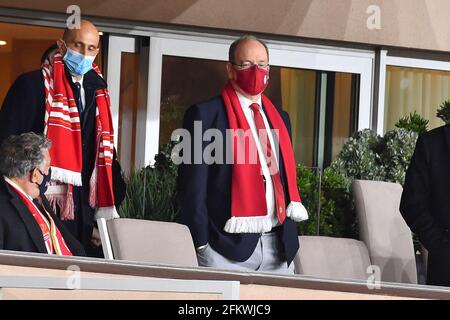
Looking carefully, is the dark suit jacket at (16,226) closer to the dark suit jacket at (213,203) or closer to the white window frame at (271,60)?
the dark suit jacket at (213,203)

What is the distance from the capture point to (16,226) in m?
3.74

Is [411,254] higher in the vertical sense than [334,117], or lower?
lower

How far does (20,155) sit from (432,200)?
1.45m

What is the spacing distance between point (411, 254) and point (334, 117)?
8.35ft

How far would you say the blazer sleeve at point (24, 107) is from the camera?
4.01 meters

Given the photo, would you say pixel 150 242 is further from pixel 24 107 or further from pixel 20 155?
pixel 24 107

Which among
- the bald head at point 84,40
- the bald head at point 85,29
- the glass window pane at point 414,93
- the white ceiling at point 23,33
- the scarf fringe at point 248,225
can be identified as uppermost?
the white ceiling at point 23,33

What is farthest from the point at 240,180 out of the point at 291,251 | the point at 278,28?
the point at 278,28

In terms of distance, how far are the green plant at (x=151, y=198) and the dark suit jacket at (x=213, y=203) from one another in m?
Answer: 1.41

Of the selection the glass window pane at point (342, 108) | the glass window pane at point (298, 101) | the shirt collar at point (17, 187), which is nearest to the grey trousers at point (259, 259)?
the shirt collar at point (17, 187)

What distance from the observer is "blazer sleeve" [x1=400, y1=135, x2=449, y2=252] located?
4.07m

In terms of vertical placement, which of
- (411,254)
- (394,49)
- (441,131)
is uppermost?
(394,49)
